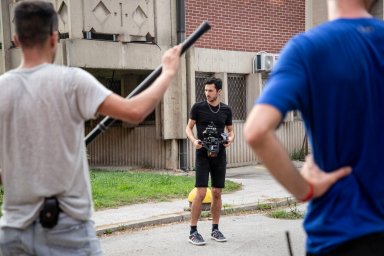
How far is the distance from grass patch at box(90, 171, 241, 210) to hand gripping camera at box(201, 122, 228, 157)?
3.11 meters

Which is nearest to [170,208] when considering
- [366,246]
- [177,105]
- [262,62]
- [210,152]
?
[210,152]

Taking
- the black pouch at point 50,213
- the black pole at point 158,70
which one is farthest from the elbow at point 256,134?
the black pouch at point 50,213

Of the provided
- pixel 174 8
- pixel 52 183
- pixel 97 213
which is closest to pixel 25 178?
pixel 52 183

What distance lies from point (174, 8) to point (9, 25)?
Answer: 405cm

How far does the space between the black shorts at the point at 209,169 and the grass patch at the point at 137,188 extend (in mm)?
2946

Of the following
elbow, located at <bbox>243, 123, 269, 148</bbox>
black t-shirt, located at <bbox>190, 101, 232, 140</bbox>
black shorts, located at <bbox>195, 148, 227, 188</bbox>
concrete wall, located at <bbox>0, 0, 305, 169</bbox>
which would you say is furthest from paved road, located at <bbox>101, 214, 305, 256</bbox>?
concrete wall, located at <bbox>0, 0, 305, 169</bbox>

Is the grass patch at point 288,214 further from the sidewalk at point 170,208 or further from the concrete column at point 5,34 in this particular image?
the concrete column at point 5,34

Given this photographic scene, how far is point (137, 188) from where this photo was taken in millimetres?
11789

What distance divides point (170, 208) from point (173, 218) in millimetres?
763

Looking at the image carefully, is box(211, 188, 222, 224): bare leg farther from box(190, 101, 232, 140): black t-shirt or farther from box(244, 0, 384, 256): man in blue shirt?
box(244, 0, 384, 256): man in blue shirt

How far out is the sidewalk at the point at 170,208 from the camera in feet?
29.5

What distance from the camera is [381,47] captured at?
7.30 ft

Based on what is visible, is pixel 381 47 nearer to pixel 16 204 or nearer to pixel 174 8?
pixel 16 204

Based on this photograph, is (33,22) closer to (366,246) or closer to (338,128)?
(338,128)
